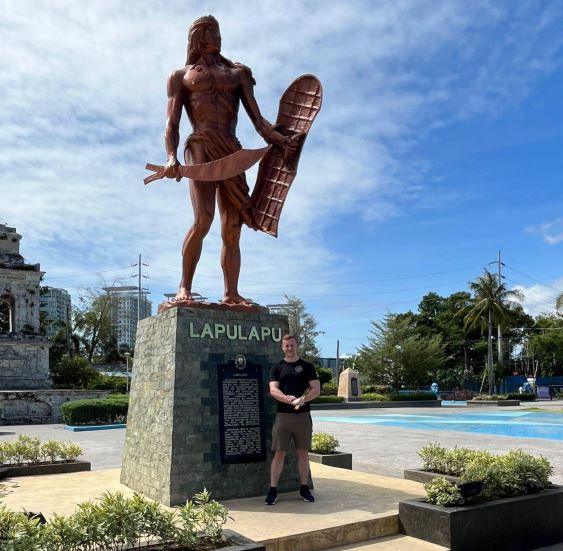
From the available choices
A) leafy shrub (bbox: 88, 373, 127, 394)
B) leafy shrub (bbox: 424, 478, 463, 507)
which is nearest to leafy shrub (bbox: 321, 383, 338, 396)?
leafy shrub (bbox: 88, 373, 127, 394)

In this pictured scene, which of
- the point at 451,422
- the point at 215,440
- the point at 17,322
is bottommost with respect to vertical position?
the point at 451,422

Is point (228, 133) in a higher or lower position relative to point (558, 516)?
higher

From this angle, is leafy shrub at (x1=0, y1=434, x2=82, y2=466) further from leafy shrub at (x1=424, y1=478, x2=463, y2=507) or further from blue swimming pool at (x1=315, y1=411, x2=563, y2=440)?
blue swimming pool at (x1=315, y1=411, x2=563, y2=440)

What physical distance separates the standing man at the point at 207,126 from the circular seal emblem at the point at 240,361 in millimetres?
670

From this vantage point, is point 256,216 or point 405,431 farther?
point 405,431

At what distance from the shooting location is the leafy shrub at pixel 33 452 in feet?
24.7

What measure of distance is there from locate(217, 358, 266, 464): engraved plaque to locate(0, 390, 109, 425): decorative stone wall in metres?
17.1

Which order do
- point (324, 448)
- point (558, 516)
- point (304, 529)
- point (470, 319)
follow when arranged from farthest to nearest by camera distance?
point (470, 319) < point (324, 448) < point (558, 516) < point (304, 529)

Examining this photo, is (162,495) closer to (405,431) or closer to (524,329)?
(405,431)

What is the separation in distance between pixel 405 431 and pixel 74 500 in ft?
39.1

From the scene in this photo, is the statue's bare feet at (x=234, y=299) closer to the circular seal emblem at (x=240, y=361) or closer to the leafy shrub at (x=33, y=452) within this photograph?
the circular seal emblem at (x=240, y=361)

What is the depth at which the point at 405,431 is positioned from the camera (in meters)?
16.1

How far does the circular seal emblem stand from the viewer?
242 inches

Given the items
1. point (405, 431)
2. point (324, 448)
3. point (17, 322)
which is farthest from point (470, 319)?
point (324, 448)
